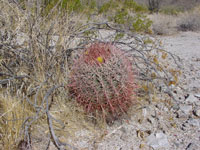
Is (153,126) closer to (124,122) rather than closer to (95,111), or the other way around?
(124,122)

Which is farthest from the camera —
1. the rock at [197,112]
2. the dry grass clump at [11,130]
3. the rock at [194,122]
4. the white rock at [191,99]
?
the white rock at [191,99]

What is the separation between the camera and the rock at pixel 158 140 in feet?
6.07

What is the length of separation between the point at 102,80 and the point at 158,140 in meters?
0.74

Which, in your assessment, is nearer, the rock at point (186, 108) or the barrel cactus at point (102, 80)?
the barrel cactus at point (102, 80)

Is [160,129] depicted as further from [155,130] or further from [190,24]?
[190,24]

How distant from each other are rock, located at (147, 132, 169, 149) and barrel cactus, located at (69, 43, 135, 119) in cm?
37

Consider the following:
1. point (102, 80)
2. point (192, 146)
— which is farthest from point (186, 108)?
point (102, 80)

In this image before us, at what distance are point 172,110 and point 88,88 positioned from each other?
1039 millimetres

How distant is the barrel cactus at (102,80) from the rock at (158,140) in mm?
371

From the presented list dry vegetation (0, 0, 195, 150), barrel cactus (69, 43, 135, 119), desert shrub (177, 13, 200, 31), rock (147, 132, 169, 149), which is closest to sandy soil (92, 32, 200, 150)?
rock (147, 132, 169, 149)

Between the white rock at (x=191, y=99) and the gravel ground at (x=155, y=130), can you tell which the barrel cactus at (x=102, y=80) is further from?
the white rock at (x=191, y=99)

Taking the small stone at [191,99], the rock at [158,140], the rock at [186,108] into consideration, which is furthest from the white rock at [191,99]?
the rock at [158,140]

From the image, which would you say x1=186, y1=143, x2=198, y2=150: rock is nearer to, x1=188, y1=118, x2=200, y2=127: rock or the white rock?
x1=188, y1=118, x2=200, y2=127: rock

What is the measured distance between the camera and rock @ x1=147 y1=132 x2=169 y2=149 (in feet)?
6.07
